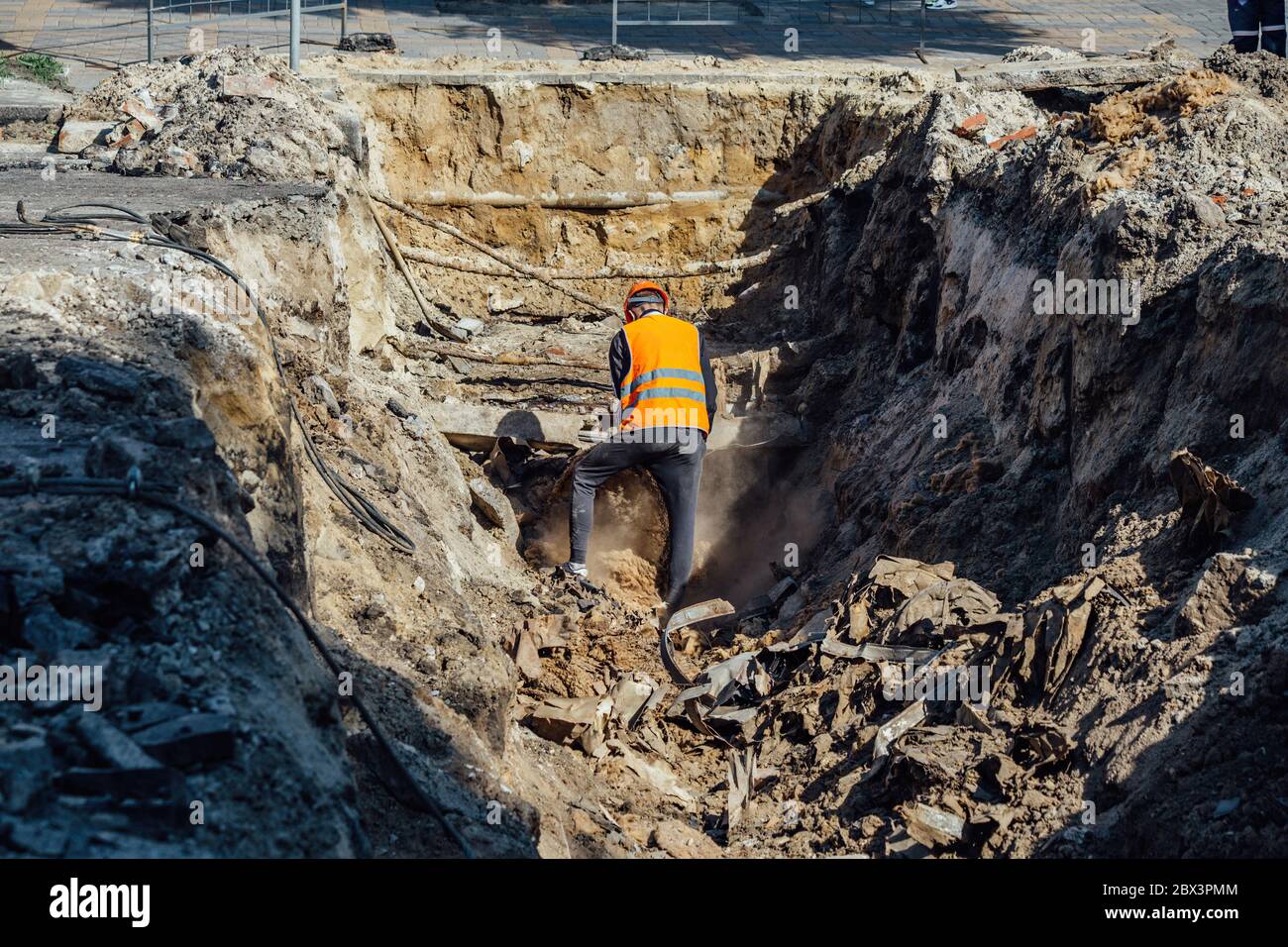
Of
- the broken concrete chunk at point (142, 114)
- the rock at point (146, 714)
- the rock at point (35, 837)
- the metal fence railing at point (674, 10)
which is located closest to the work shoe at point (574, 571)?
the broken concrete chunk at point (142, 114)

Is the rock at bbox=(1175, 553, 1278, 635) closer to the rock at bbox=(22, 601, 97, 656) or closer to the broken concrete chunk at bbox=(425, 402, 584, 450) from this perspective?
the rock at bbox=(22, 601, 97, 656)

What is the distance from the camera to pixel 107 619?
12.4 feet

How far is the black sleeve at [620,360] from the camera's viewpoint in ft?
26.9

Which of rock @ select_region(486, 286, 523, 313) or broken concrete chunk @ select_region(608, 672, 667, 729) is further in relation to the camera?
rock @ select_region(486, 286, 523, 313)

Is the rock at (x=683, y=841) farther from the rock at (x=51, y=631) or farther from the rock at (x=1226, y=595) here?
the rock at (x=51, y=631)

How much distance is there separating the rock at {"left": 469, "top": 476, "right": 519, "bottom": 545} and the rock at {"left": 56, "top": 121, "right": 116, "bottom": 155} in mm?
3807

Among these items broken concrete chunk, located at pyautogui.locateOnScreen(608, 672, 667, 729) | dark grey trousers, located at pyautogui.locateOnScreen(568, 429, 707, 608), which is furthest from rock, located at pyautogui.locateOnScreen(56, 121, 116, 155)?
broken concrete chunk, located at pyautogui.locateOnScreen(608, 672, 667, 729)

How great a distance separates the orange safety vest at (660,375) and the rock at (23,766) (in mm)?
5160

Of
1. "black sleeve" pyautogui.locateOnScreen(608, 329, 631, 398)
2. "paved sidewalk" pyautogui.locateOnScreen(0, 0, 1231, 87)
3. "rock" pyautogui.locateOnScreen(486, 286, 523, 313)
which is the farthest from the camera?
"paved sidewalk" pyautogui.locateOnScreen(0, 0, 1231, 87)

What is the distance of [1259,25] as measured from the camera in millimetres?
11117

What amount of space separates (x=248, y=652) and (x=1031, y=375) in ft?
16.0

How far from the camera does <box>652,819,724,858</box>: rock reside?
5.48 metres
